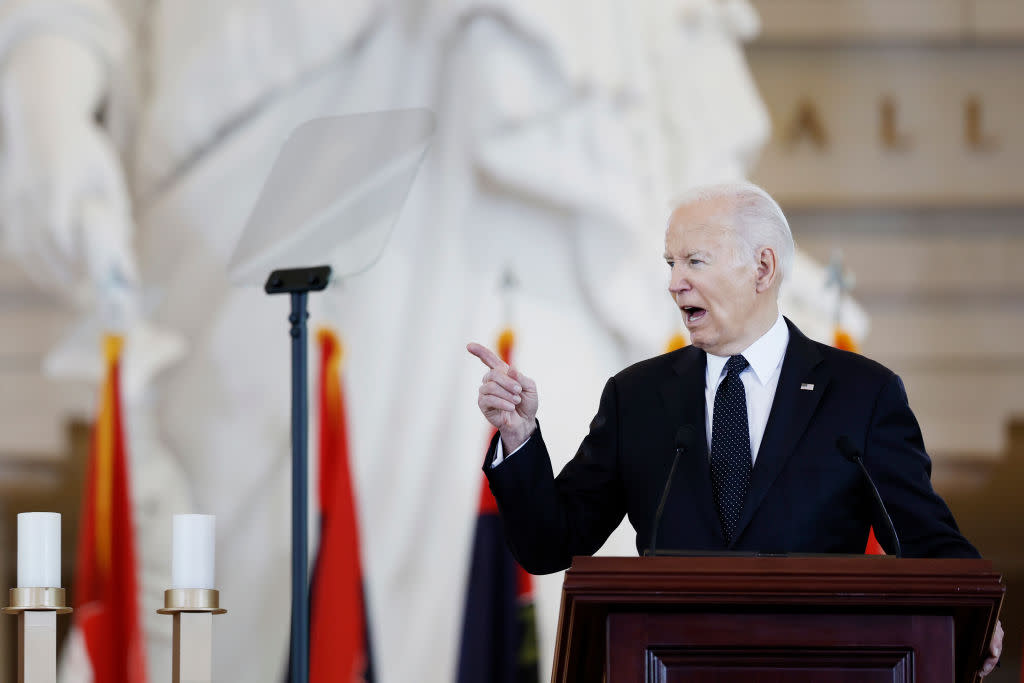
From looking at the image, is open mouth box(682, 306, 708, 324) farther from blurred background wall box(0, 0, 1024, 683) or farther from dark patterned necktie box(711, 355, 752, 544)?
blurred background wall box(0, 0, 1024, 683)

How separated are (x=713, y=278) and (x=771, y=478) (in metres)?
0.29

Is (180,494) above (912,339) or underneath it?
underneath

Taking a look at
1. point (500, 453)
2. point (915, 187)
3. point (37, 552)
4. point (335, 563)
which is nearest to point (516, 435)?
point (500, 453)

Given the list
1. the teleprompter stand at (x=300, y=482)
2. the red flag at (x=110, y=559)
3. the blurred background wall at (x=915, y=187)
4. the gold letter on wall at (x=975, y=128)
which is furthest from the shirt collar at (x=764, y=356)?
the gold letter on wall at (x=975, y=128)

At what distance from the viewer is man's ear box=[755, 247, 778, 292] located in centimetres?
219

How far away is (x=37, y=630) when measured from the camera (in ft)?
7.14

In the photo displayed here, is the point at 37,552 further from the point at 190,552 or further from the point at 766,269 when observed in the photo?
the point at 766,269

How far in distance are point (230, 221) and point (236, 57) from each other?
504 mm

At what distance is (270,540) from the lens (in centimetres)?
469

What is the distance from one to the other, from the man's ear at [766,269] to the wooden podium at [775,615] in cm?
55

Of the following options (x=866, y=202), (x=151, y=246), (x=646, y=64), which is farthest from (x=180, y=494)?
(x=866, y=202)

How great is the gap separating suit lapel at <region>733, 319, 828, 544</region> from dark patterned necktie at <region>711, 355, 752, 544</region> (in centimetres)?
2

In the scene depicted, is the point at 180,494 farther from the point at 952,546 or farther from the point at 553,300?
the point at 952,546

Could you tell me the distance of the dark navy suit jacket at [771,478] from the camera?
2.08 metres
